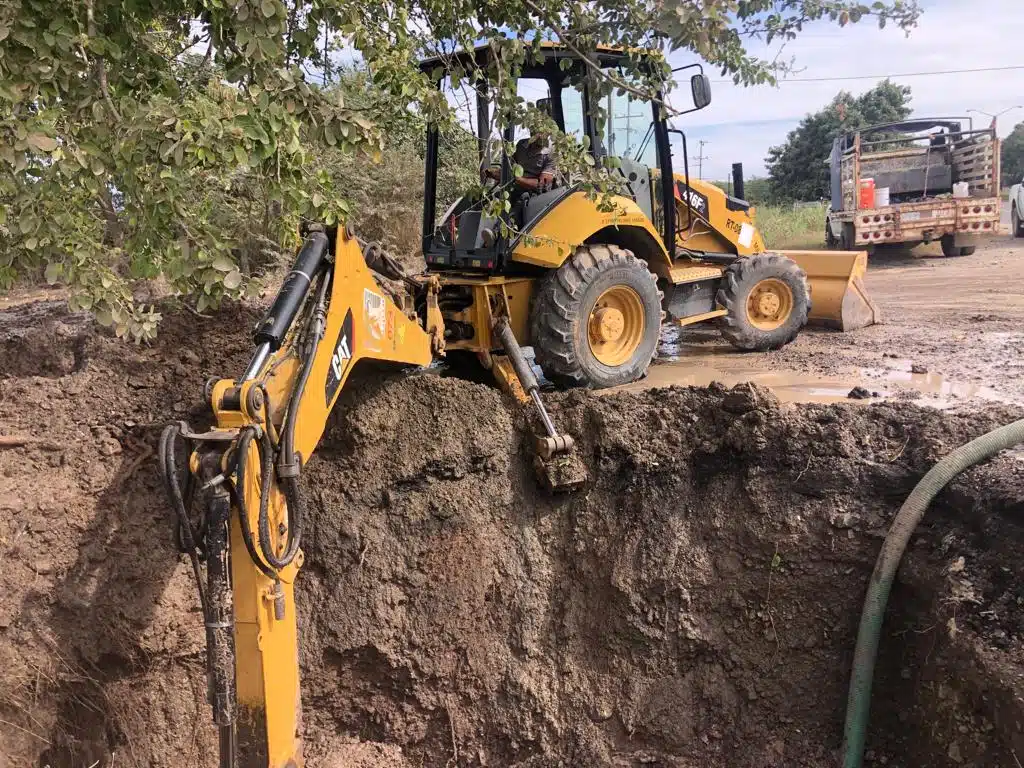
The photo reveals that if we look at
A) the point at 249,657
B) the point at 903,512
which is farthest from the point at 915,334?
the point at 249,657

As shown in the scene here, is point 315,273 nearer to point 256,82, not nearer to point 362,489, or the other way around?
point 256,82

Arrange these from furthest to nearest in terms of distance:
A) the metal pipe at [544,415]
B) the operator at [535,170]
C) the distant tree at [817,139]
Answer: the distant tree at [817,139]
the operator at [535,170]
the metal pipe at [544,415]

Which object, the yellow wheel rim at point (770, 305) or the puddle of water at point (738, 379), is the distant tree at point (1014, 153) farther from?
the puddle of water at point (738, 379)

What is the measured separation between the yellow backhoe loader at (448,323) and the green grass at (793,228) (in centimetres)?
972

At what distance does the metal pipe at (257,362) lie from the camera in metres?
2.44

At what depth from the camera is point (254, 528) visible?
2.31 m

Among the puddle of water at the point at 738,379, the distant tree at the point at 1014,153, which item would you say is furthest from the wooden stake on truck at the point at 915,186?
the distant tree at the point at 1014,153

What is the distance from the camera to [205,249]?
3.22m

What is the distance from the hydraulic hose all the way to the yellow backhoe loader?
4.83 feet

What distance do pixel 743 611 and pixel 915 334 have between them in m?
4.63

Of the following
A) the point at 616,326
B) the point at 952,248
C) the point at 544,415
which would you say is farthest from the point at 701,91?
the point at 952,248

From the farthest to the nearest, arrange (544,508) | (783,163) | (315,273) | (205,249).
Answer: (783,163), (544,508), (205,249), (315,273)

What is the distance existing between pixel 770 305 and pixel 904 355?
1164 millimetres

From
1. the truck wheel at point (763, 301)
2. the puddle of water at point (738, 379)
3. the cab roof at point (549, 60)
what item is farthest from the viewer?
the truck wheel at point (763, 301)
